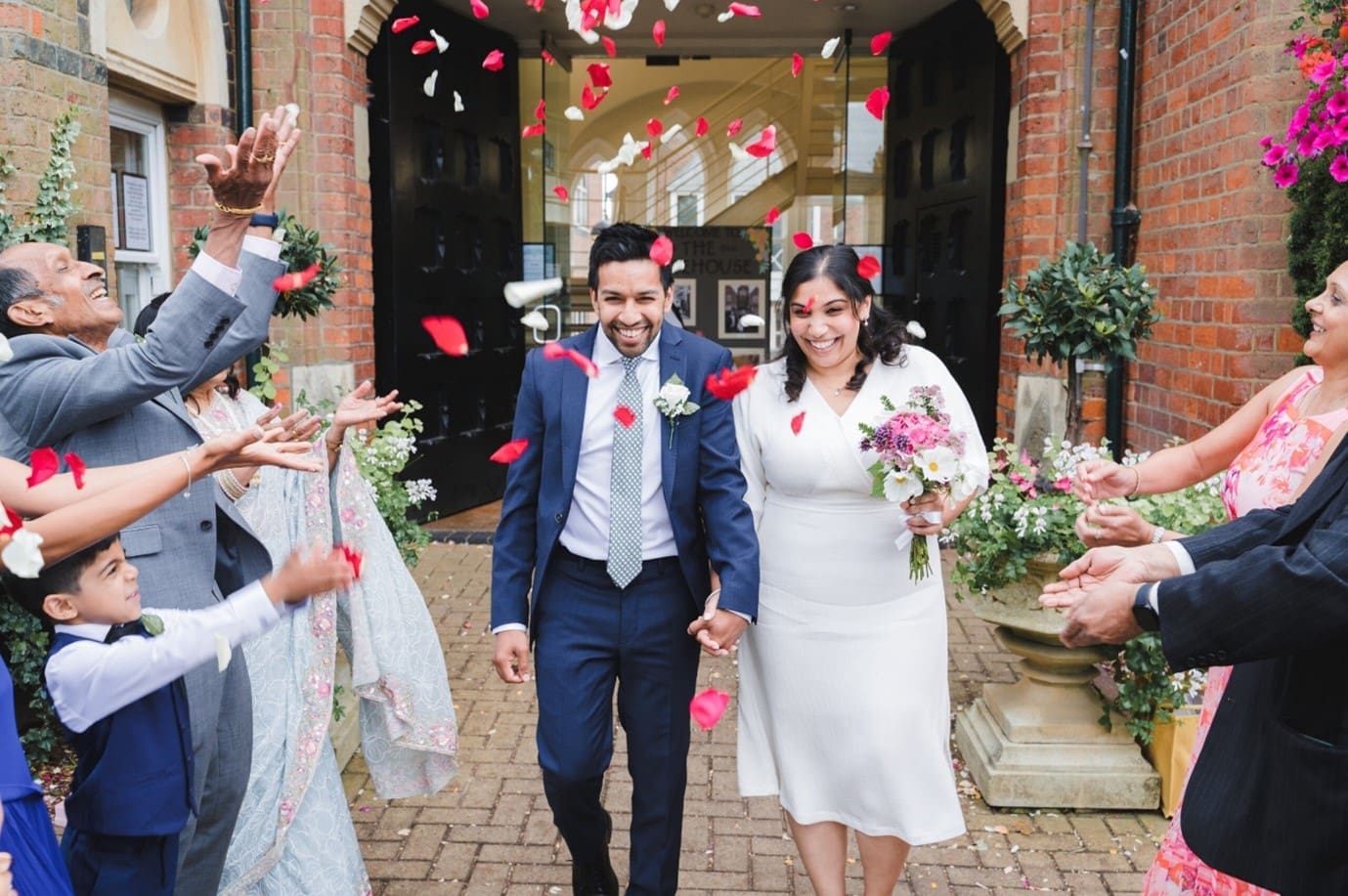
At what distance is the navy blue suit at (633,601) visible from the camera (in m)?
3.04

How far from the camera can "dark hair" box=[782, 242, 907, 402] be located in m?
3.10

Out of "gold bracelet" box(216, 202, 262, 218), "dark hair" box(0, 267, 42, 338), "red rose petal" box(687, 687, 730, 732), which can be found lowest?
"red rose petal" box(687, 687, 730, 732)

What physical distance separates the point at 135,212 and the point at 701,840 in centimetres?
475

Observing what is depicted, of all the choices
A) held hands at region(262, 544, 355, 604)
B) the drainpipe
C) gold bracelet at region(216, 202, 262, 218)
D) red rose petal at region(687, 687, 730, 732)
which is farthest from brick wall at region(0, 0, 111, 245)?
the drainpipe

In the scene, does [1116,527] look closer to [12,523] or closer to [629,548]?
[629,548]

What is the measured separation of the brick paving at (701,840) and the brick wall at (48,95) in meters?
2.70

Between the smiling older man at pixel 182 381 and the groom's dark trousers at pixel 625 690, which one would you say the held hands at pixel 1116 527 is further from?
the smiling older man at pixel 182 381

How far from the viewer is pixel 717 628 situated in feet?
9.62

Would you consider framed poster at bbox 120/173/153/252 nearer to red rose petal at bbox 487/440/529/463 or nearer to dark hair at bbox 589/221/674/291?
red rose petal at bbox 487/440/529/463

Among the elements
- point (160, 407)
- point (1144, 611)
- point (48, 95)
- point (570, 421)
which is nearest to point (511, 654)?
point (570, 421)

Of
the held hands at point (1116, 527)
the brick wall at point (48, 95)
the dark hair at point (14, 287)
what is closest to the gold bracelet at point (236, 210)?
the dark hair at point (14, 287)

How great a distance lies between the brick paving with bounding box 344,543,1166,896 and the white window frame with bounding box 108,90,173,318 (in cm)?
338

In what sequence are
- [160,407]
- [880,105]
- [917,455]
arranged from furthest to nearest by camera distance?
[880,105], [917,455], [160,407]

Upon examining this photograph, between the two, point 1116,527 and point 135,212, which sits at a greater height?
point 135,212
